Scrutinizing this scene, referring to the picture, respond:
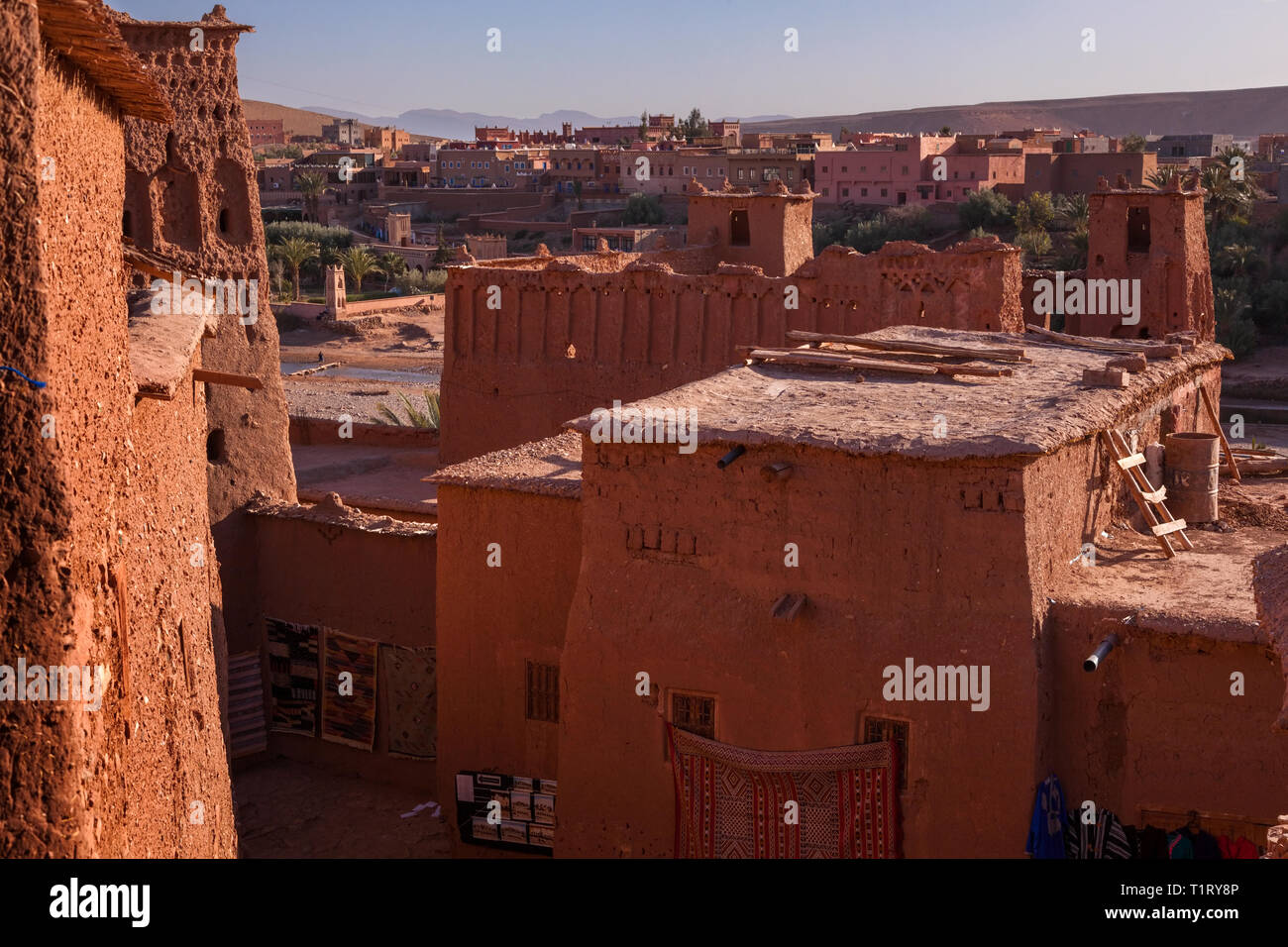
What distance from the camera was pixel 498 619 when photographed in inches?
479

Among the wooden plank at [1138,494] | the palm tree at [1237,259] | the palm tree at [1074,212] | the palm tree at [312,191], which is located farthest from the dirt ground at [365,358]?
the wooden plank at [1138,494]

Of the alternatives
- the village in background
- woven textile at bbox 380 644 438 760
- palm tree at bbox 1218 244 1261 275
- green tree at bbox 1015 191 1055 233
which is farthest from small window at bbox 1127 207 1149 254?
green tree at bbox 1015 191 1055 233

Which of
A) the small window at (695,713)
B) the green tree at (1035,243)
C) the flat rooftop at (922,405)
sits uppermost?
the green tree at (1035,243)

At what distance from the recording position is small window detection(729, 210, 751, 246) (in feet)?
80.0

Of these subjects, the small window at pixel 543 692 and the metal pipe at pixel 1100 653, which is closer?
the metal pipe at pixel 1100 653

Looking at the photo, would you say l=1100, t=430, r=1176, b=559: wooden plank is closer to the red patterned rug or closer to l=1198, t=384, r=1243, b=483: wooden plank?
l=1198, t=384, r=1243, b=483: wooden plank

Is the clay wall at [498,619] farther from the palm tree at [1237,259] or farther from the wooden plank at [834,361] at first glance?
the palm tree at [1237,259]

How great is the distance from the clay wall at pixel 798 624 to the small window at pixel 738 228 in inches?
562

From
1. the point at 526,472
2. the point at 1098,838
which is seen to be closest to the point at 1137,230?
the point at 526,472

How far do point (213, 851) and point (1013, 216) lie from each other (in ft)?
154

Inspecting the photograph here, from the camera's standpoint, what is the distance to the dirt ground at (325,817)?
42.5ft

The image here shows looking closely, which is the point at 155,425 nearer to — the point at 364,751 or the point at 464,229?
the point at 364,751

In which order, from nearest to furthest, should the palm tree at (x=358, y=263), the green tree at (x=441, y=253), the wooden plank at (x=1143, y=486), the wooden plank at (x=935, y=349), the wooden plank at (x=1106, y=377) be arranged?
the wooden plank at (x=1143, y=486) → the wooden plank at (x=1106, y=377) → the wooden plank at (x=935, y=349) → the palm tree at (x=358, y=263) → the green tree at (x=441, y=253)

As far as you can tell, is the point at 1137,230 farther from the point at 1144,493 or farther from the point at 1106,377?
the point at 1144,493
